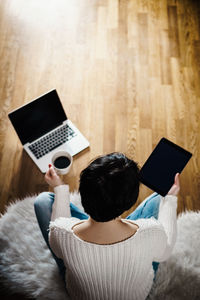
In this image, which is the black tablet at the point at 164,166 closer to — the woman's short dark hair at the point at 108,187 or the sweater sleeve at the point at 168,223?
the sweater sleeve at the point at 168,223

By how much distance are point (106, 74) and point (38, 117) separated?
729 mm

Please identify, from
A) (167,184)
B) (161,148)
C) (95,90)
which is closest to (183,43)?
(95,90)

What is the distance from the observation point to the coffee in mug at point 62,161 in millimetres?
1519

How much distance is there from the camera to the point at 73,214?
1310 millimetres

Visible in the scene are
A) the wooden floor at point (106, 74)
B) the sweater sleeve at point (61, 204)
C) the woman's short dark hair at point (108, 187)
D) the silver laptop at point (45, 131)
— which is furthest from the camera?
the wooden floor at point (106, 74)

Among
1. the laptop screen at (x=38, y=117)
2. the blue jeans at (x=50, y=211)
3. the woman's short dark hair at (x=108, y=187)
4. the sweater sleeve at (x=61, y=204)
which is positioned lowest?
the blue jeans at (x=50, y=211)

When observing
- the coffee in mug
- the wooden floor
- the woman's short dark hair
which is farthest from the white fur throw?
the woman's short dark hair

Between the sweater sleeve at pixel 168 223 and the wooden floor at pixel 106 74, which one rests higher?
the wooden floor at pixel 106 74

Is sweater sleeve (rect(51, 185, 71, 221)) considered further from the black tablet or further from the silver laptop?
the silver laptop

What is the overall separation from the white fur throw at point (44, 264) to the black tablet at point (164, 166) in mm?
422

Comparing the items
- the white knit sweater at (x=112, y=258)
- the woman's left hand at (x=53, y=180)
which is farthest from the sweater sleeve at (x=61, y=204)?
the white knit sweater at (x=112, y=258)

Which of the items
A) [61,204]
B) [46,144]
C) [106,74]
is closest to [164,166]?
[61,204]

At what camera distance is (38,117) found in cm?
153

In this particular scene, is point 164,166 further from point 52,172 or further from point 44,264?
point 44,264
